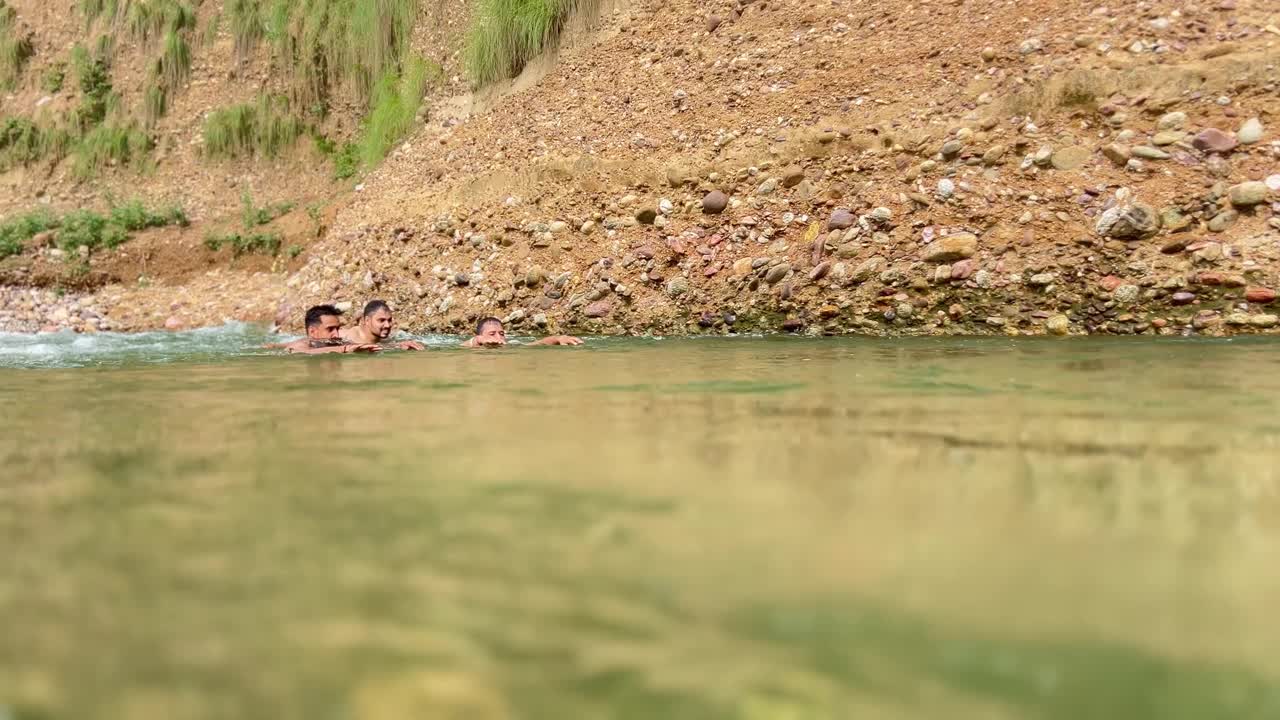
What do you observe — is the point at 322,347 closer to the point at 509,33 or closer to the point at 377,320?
the point at 377,320

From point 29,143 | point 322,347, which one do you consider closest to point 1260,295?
point 322,347

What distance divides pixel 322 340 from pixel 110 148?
11.6 metres

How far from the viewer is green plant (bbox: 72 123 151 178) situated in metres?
14.8

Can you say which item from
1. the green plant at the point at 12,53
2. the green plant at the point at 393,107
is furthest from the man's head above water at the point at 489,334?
the green plant at the point at 12,53

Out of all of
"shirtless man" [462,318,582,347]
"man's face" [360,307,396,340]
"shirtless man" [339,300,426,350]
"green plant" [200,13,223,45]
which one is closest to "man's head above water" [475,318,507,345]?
"shirtless man" [462,318,582,347]

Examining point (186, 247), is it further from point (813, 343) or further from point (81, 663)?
point (81, 663)

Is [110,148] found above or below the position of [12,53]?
below

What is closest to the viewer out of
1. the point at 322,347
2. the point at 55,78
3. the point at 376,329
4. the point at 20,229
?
the point at 322,347

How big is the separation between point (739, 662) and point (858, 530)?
49cm

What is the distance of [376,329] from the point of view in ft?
20.0

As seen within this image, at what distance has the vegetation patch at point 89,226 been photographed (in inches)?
513

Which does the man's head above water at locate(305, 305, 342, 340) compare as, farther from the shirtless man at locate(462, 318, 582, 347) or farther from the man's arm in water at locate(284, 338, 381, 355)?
the shirtless man at locate(462, 318, 582, 347)

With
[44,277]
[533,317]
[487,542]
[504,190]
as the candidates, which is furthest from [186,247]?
[487,542]

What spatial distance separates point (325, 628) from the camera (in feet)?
3.26
